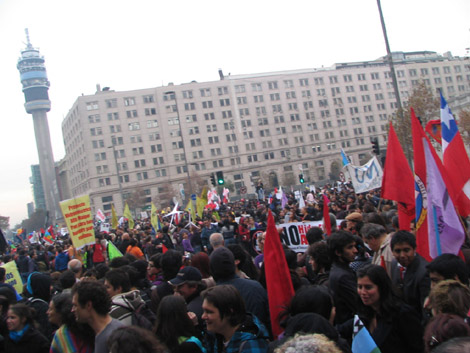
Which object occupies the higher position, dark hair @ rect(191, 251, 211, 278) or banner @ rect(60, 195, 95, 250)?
banner @ rect(60, 195, 95, 250)

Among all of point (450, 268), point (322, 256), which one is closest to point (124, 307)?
point (322, 256)

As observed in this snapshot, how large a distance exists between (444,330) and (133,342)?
5.79 feet

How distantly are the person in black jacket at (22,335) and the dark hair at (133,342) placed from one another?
2048 mm

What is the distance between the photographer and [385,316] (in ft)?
11.6

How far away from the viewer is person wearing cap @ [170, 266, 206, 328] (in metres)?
4.55

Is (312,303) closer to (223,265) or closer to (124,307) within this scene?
(223,265)

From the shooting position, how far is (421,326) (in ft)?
11.4

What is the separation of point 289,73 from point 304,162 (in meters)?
19.2

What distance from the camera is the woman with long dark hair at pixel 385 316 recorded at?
340cm

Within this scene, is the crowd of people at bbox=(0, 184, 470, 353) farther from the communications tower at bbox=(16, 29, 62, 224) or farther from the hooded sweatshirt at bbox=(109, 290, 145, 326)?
the communications tower at bbox=(16, 29, 62, 224)

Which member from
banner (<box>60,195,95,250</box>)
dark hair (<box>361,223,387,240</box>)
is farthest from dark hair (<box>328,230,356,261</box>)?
banner (<box>60,195,95,250</box>)

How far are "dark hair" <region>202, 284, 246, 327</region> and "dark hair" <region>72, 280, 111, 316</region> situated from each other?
89 centimetres

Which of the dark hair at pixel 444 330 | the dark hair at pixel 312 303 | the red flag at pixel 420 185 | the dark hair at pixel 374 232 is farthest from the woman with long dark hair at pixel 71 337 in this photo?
the red flag at pixel 420 185

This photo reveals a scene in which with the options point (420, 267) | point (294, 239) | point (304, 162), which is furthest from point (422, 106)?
point (304, 162)
